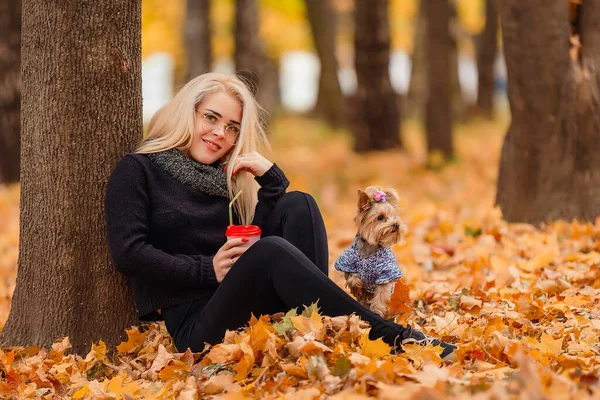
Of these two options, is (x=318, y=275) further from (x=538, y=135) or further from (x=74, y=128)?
(x=538, y=135)

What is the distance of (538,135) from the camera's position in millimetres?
6195

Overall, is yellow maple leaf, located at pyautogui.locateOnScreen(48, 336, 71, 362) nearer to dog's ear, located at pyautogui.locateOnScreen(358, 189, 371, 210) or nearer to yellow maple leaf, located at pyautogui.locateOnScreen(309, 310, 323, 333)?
yellow maple leaf, located at pyautogui.locateOnScreen(309, 310, 323, 333)

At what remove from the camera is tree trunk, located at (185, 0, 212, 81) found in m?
12.5

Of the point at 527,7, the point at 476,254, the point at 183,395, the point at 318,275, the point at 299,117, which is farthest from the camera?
the point at 299,117

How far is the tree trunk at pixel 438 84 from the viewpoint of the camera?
459 inches

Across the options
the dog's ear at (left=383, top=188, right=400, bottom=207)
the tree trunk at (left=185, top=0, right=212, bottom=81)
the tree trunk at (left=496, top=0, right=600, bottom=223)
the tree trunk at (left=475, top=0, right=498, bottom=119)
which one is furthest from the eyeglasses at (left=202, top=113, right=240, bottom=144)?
the tree trunk at (left=475, top=0, right=498, bottom=119)

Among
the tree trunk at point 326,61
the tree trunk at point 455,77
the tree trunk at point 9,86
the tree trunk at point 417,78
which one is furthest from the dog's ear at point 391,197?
the tree trunk at point 417,78

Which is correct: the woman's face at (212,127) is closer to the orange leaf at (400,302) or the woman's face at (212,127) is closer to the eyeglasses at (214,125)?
the eyeglasses at (214,125)

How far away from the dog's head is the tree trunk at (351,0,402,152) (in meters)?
8.80

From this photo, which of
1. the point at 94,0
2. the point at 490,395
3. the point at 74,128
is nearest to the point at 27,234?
the point at 74,128

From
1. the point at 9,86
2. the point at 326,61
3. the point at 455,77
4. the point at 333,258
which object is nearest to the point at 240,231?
the point at 333,258

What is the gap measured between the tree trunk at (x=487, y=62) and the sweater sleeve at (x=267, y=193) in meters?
14.9

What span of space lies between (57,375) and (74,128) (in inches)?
50.3

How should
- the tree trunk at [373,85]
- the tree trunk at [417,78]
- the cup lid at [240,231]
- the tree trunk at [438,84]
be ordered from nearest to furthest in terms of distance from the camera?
1. the cup lid at [240,231]
2. the tree trunk at [438,84]
3. the tree trunk at [373,85]
4. the tree trunk at [417,78]
